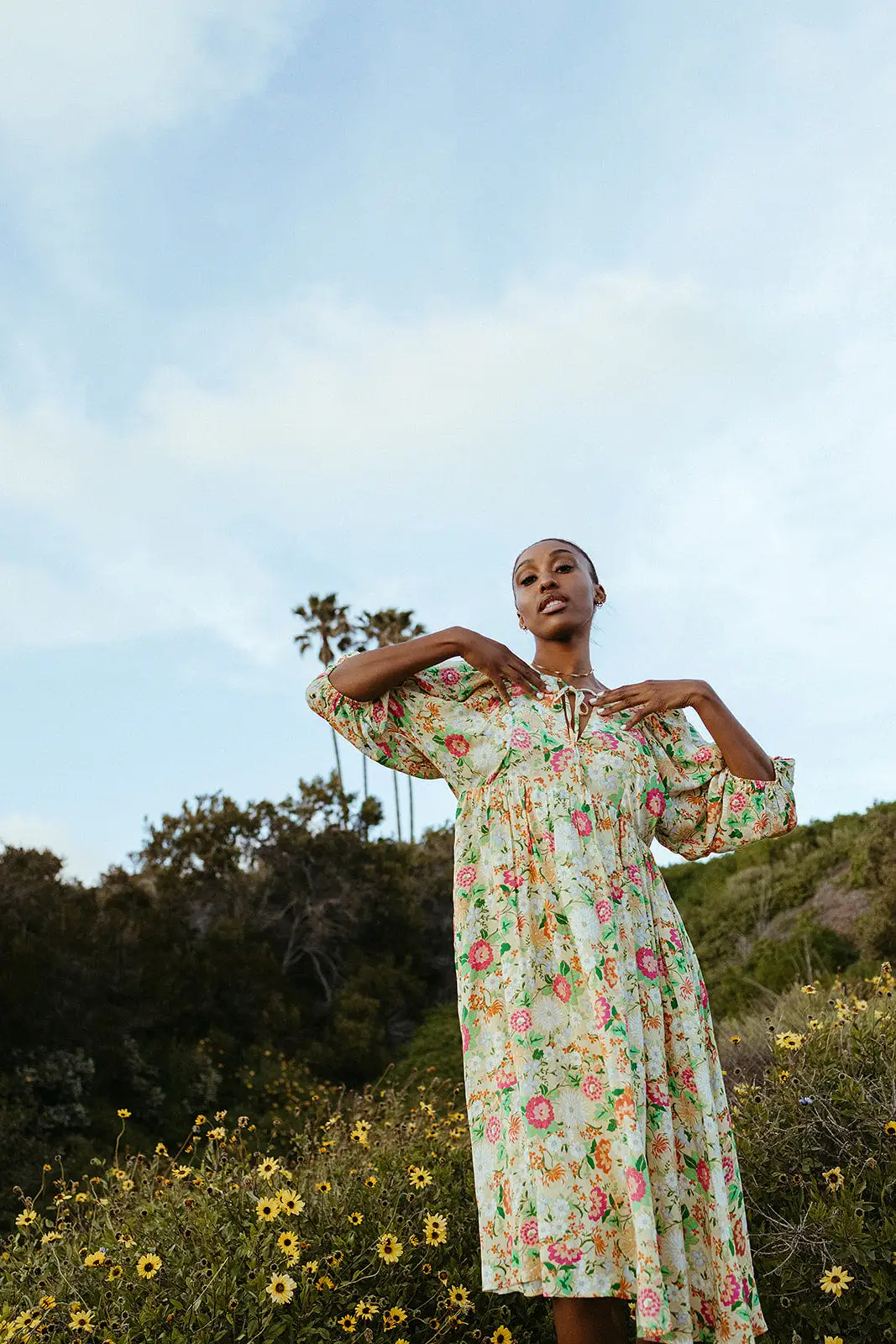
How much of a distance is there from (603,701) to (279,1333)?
80.7 inches

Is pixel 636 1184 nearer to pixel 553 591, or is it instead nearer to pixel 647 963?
pixel 647 963

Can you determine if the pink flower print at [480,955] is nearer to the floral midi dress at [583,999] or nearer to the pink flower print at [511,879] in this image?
the floral midi dress at [583,999]

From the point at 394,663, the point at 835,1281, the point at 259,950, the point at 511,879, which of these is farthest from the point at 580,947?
the point at 259,950

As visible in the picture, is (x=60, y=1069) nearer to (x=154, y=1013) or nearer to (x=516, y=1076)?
(x=154, y=1013)

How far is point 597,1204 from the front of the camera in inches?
97.5

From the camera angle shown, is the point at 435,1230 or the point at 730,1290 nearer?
the point at 730,1290

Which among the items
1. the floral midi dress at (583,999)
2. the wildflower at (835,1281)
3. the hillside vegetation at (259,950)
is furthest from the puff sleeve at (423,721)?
the hillside vegetation at (259,950)

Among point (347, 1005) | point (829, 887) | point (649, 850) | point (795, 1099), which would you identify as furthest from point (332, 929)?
point (649, 850)

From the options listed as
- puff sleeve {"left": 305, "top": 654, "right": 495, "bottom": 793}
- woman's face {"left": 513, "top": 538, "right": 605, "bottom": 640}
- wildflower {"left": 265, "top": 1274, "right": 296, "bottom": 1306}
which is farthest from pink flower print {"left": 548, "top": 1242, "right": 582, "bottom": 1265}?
woman's face {"left": 513, "top": 538, "right": 605, "bottom": 640}

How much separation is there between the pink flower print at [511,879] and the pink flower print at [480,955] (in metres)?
0.16

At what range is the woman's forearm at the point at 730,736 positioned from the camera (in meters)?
3.01

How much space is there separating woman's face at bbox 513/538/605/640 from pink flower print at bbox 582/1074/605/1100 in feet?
4.01

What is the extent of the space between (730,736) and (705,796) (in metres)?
0.23

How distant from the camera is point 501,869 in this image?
110 inches
